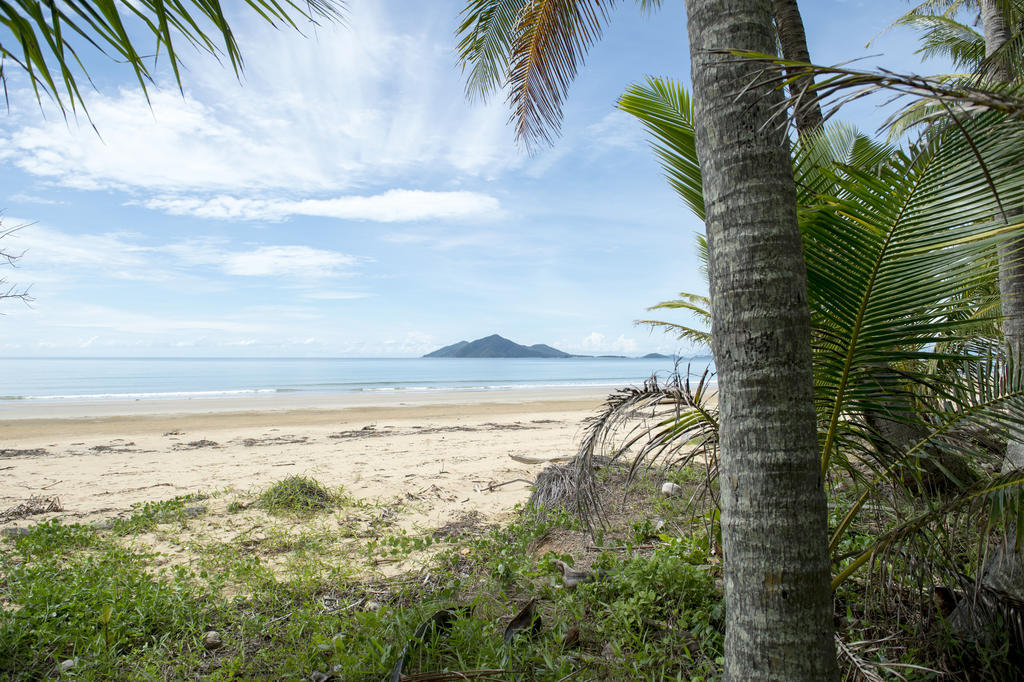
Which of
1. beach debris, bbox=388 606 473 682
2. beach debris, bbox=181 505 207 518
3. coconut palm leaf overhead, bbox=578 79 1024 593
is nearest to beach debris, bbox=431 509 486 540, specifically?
beach debris, bbox=388 606 473 682

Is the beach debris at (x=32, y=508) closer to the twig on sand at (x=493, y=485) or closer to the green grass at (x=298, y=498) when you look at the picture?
the green grass at (x=298, y=498)

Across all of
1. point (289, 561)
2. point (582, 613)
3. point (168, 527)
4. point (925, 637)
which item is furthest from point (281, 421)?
point (925, 637)

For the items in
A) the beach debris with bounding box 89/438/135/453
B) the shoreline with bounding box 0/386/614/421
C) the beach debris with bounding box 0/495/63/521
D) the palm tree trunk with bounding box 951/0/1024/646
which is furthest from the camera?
the shoreline with bounding box 0/386/614/421

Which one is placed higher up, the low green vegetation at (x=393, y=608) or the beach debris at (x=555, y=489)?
the beach debris at (x=555, y=489)

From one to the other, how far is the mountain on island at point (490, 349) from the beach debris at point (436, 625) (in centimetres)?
12067

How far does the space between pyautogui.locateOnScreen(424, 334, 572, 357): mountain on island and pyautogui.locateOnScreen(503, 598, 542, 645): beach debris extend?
396ft

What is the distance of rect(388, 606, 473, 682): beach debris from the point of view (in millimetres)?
2297

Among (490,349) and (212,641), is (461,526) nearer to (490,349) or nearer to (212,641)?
(212,641)

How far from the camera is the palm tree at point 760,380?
1628 millimetres

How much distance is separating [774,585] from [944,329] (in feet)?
→ 4.45

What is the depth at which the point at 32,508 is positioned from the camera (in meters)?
5.16

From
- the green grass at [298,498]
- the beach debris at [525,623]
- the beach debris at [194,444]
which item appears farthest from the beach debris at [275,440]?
the beach debris at [525,623]

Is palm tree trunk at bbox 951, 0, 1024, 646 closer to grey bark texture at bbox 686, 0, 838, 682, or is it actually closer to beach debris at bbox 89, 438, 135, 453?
grey bark texture at bbox 686, 0, 838, 682

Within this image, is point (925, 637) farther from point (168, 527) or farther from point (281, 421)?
point (281, 421)
